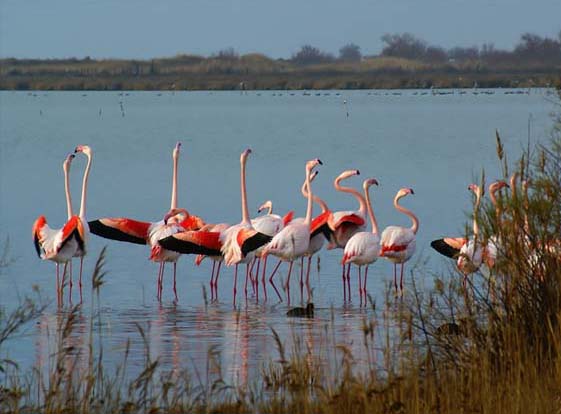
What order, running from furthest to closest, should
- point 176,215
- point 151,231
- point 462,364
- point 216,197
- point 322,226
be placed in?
1. point 216,197
2. point 176,215
3. point 322,226
4. point 151,231
5. point 462,364

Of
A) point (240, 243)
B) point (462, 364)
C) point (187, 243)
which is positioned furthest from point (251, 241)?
point (462, 364)

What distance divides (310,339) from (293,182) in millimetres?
14993

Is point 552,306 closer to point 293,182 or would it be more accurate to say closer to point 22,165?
point 293,182

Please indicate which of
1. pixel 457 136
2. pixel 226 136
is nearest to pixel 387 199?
pixel 457 136

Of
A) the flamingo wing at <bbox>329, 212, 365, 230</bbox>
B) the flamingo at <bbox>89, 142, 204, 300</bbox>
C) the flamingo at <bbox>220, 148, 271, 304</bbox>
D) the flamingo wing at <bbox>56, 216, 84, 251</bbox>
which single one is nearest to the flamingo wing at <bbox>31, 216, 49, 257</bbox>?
the flamingo wing at <bbox>56, 216, 84, 251</bbox>

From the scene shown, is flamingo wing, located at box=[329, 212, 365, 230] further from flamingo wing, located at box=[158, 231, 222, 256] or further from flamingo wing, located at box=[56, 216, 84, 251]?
flamingo wing, located at box=[56, 216, 84, 251]

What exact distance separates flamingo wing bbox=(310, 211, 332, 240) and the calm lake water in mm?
493

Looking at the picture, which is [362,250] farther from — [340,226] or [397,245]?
[340,226]

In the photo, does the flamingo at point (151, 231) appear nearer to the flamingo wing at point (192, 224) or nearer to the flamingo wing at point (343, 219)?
the flamingo wing at point (192, 224)

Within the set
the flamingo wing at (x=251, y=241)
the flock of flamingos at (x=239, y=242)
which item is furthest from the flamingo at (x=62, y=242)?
the flamingo wing at (x=251, y=241)

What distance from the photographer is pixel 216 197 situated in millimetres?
21500

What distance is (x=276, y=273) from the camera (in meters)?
14.0

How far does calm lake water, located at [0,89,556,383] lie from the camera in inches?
384

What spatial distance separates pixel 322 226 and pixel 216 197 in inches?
333
